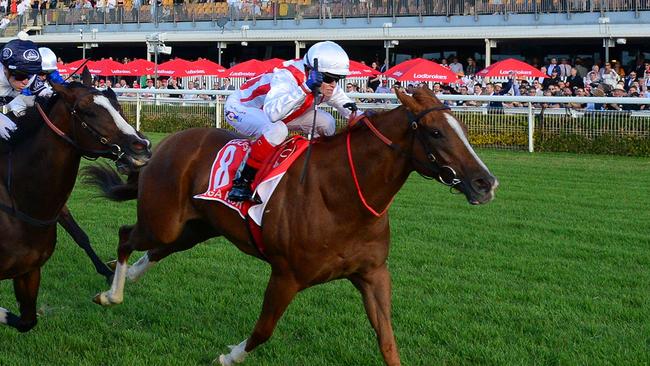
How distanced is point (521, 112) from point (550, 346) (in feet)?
33.9

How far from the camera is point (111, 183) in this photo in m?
5.95

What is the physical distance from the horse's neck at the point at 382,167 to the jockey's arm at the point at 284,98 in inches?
21.3

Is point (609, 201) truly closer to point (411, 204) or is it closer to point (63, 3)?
point (411, 204)

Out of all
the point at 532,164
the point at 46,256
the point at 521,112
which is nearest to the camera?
the point at 46,256

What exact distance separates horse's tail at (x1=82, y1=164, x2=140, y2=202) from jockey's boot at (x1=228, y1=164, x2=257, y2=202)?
142 centimetres

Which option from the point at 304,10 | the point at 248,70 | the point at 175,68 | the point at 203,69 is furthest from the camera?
the point at 304,10

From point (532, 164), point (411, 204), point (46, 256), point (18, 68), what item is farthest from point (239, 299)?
point (532, 164)

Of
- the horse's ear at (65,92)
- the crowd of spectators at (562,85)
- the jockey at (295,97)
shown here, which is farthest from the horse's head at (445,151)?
the crowd of spectators at (562,85)

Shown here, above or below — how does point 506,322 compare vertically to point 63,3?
below

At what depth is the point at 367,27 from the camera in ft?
85.7

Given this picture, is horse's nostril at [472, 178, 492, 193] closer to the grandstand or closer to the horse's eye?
the horse's eye

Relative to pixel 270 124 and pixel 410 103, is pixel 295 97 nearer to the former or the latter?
pixel 270 124

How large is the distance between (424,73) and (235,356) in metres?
14.7

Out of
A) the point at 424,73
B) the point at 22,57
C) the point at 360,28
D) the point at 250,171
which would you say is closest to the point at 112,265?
the point at 22,57
